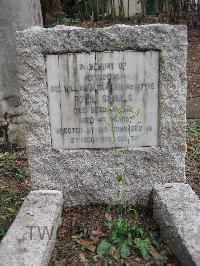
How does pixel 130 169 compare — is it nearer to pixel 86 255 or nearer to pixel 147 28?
pixel 86 255

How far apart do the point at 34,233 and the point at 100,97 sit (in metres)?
1.09

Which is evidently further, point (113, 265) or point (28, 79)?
point (28, 79)

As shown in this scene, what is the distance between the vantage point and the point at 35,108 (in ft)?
10.0

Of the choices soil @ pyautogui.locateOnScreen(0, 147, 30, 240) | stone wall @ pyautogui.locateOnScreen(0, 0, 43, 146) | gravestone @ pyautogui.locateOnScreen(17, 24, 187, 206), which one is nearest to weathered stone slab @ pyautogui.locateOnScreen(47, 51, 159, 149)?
gravestone @ pyautogui.locateOnScreen(17, 24, 187, 206)

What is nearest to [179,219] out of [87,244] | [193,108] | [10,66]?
[87,244]

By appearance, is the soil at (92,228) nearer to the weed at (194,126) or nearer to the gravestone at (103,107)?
the gravestone at (103,107)

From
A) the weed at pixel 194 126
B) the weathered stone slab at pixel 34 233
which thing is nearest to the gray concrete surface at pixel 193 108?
the weed at pixel 194 126

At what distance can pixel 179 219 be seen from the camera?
8.74 ft

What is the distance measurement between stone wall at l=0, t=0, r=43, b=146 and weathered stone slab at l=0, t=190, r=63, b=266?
171 centimetres

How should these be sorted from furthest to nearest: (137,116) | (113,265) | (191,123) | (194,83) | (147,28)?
(194,83) → (191,123) → (137,116) → (147,28) → (113,265)

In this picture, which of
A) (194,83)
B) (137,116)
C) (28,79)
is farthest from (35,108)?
(194,83)

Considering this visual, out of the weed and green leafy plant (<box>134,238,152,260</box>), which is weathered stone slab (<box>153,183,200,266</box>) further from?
the weed

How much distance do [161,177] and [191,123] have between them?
7.67 feet

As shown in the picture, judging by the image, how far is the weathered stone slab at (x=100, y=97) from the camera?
2.98 meters
